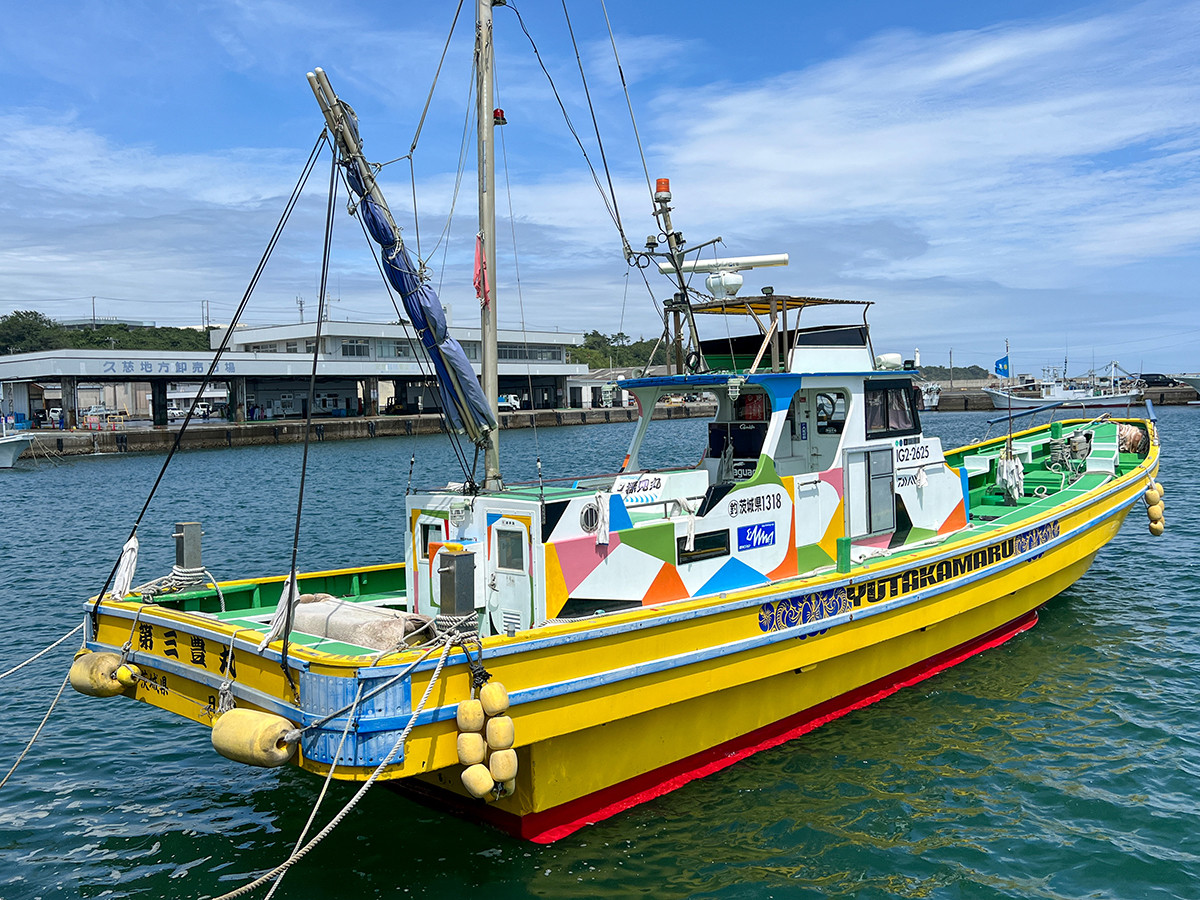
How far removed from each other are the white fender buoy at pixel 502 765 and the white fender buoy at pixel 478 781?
6cm

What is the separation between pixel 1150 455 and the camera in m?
14.0

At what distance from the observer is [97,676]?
6.82 metres

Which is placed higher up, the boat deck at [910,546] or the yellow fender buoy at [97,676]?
the boat deck at [910,546]

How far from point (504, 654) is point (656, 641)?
1.36 meters

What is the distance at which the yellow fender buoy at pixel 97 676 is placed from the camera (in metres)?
6.82

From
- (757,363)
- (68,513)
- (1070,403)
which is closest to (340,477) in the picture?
(68,513)

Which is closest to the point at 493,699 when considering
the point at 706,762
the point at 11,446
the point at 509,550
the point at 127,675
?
the point at 509,550

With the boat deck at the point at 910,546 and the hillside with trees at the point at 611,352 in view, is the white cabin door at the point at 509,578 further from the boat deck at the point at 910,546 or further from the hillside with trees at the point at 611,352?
the hillside with trees at the point at 611,352

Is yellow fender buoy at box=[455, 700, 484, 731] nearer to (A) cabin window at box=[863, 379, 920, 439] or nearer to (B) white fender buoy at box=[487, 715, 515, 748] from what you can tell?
(B) white fender buoy at box=[487, 715, 515, 748]

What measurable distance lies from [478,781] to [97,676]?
345cm

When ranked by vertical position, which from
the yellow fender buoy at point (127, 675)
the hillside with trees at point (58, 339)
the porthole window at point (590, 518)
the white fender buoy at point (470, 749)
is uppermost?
the hillside with trees at point (58, 339)

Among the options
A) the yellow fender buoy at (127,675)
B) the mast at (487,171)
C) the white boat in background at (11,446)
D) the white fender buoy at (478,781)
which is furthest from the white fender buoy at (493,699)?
the white boat in background at (11,446)

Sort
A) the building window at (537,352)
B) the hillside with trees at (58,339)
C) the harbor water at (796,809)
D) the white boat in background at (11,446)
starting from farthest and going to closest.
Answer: the hillside with trees at (58,339) → the building window at (537,352) → the white boat in background at (11,446) → the harbor water at (796,809)

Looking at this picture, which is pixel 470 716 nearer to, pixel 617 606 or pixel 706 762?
pixel 617 606
